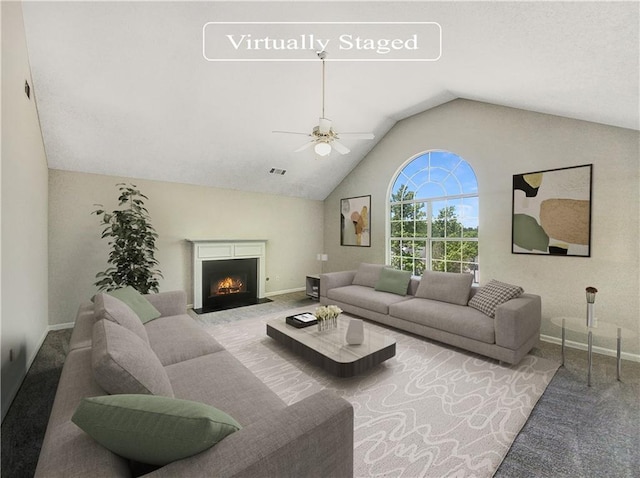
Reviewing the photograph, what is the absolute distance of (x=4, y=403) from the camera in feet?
6.59

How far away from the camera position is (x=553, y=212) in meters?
3.49

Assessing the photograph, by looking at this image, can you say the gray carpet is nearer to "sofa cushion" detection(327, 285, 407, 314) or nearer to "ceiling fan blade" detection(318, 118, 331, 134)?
"sofa cushion" detection(327, 285, 407, 314)

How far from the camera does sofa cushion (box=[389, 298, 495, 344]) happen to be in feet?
9.61

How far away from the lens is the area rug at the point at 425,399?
1681mm

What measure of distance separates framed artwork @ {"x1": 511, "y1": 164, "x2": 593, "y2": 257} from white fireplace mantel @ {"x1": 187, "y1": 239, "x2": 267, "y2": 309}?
4307 millimetres

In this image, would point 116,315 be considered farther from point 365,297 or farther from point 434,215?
point 434,215

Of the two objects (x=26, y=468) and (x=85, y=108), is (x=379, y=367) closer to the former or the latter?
(x=26, y=468)

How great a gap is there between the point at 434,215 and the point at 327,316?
9.64 feet

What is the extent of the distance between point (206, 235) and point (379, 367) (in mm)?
3951

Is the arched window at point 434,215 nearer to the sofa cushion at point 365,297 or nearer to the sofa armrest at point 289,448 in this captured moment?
the sofa cushion at point 365,297

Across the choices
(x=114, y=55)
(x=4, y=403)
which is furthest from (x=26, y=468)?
(x=114, y=55)

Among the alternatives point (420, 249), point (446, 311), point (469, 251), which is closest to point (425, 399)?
point (446, 311)

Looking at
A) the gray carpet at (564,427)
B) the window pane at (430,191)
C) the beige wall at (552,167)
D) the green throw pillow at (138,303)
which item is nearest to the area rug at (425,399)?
the gray carpet at (564,427)

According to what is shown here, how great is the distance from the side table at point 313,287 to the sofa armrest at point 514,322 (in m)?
3.28
